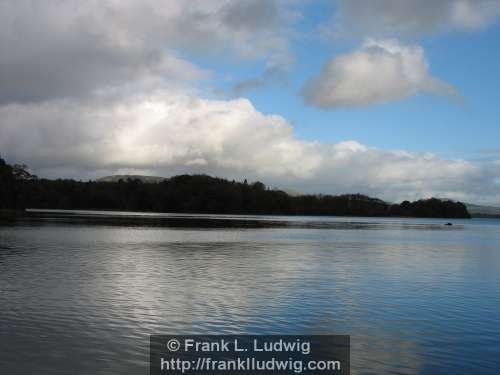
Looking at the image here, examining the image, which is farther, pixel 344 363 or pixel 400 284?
pixel 400 284

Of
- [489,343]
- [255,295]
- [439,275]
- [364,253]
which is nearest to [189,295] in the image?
[255,295]

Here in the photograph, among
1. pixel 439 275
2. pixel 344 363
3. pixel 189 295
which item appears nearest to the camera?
pixel 344 363

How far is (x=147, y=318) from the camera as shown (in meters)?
18.3

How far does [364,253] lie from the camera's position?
49.1 metres

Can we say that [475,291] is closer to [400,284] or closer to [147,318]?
[400,284]

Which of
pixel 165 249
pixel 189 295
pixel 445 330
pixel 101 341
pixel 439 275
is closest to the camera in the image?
pixel 101 341

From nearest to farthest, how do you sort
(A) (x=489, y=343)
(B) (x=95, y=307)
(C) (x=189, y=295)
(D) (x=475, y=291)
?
1. (A) (x=489, y=343)
2. (B) (x=95, y=307)
3. (C) (x=189, y=295)
4. (D) (x=475, y=291)

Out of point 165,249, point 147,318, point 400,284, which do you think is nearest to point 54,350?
point 147,318

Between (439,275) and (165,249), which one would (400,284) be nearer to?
(439,275)

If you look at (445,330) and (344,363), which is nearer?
(344,363)

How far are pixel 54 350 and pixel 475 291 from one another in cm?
2200

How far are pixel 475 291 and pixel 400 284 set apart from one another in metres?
3.89

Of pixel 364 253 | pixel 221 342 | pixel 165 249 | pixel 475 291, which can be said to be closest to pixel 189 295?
pixel 221 342

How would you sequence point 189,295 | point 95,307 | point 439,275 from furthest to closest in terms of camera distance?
point 439,275
point 189,295
point 95,307
